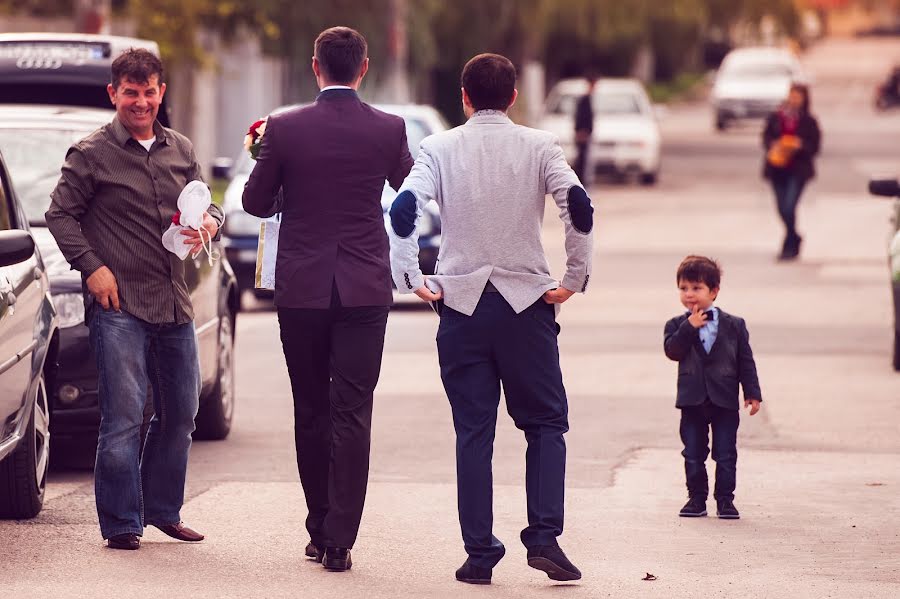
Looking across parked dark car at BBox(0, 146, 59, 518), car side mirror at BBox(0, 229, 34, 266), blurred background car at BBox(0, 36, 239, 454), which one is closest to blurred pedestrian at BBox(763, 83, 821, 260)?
blurred background car at BBox(0, 36, 239, 454)

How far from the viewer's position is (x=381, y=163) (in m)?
7.12

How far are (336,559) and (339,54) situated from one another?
1.78m

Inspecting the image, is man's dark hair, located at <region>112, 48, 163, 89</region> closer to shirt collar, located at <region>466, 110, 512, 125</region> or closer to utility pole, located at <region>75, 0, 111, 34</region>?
shirt collar, located at <region>466, 110, 512, 125</region>

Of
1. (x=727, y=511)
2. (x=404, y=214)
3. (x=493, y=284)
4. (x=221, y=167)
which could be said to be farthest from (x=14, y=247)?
(x=221, y=167)

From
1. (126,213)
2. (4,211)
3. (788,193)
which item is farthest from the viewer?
(788,193)

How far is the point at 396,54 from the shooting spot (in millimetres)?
31516

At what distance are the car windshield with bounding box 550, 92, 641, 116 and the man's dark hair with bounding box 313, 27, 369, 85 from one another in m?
26.8

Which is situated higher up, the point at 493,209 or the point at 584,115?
the point at 493,209

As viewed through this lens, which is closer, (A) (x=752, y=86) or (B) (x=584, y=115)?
(B) (x=584, y=115)

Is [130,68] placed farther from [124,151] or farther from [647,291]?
[647,291]

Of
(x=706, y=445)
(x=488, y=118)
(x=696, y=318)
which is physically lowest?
(x=706, y=445)

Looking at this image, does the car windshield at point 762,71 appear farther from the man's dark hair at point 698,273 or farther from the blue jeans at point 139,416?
the blue jeans at point 139,416

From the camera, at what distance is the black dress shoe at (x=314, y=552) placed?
734 cm

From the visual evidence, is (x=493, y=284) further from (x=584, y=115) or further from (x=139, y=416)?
(x=584, y=115)
